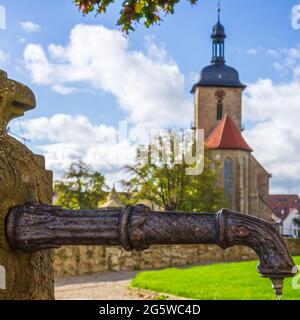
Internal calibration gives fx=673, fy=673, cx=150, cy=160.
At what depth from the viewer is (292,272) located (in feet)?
5.71

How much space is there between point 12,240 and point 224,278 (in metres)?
10.8

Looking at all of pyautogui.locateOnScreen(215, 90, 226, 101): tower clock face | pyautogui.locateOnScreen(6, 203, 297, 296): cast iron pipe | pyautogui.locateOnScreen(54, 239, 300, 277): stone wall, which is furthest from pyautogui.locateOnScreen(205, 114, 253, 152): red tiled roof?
pyautogui.locateOnScreen(6, 203, 297, 296): cast iron pipe

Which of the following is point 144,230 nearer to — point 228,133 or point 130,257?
point 130,257

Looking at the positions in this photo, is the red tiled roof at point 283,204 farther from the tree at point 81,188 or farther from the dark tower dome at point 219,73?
the tree at point 81,188

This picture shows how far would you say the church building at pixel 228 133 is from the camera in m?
54.1

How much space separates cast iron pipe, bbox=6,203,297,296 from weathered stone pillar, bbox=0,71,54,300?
48mm

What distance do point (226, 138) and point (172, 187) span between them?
62.9ft

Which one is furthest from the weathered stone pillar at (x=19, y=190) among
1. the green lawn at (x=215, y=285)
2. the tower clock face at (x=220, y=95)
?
the tower clock face at (x=220, y=95)

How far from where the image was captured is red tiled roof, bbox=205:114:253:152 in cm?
5538

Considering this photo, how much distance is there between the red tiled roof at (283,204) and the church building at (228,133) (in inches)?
396

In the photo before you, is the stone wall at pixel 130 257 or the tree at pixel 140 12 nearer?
the tree at pixel 140 12

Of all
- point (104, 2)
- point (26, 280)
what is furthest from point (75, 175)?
point (26, 280)

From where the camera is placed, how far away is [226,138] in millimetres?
56656
